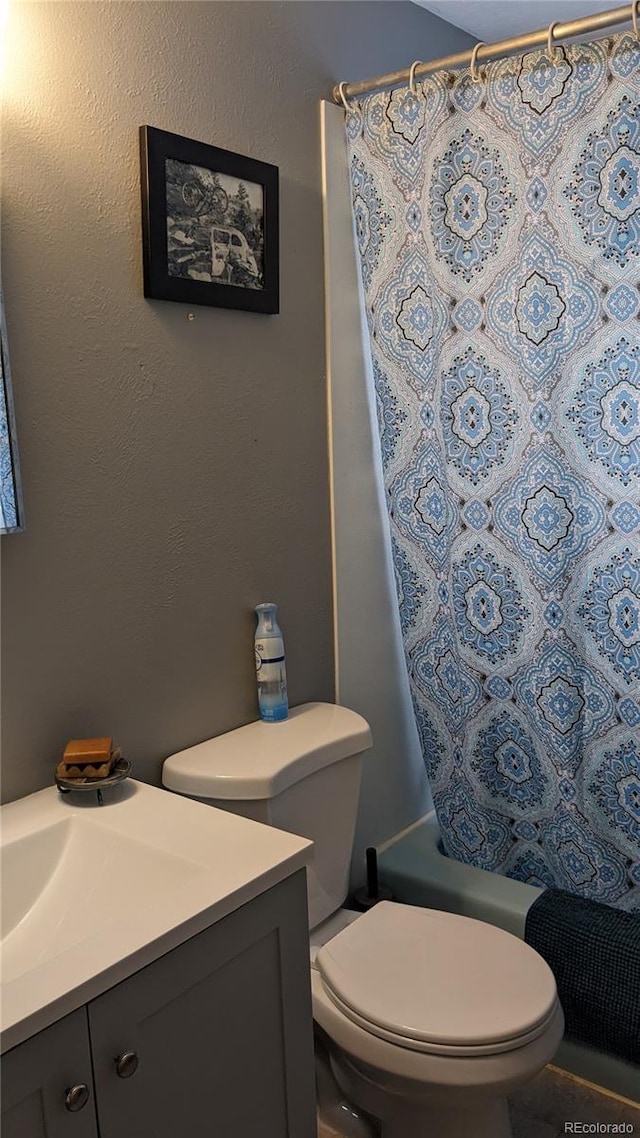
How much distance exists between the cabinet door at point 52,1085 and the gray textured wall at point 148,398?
0.52 m

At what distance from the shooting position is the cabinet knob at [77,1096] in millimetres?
1001

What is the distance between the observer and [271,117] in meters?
1.83

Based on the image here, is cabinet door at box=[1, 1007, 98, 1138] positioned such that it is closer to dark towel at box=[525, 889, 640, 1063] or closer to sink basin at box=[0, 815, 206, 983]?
sink basin at box=[0, 815, 206, 983]

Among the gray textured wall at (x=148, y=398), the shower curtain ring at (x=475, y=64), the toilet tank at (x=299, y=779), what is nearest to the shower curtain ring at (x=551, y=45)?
the shower curtain ring at (x=475, y=64)

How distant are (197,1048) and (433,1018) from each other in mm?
489

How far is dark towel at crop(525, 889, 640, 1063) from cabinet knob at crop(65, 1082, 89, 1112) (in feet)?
3.83

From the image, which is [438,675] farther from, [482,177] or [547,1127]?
[482,177]

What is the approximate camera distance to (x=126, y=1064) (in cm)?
106

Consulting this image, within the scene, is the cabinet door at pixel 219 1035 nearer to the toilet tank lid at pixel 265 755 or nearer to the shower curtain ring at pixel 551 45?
the toilet tank lid at pixel 265 755

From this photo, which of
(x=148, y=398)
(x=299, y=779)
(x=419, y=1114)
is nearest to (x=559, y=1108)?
(x=419, y=1114)

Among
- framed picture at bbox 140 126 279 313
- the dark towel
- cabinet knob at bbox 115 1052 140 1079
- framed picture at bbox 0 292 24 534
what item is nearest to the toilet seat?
the dark towel

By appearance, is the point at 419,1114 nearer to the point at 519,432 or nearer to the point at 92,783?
the point at 92,783

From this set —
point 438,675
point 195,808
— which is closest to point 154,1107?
point 195,808

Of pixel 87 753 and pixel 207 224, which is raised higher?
pixel 207 224
